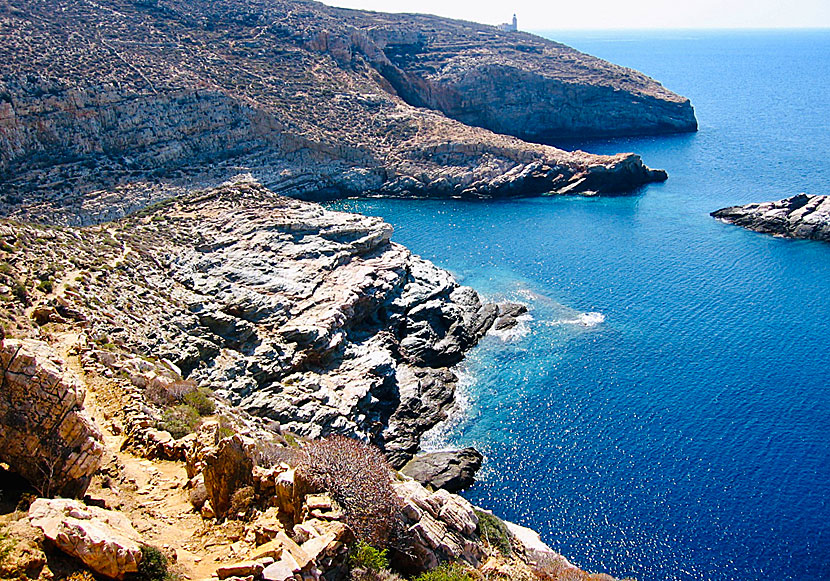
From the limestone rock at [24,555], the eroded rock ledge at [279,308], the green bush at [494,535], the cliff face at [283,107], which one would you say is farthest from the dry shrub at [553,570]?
the cliff face at [283,107]

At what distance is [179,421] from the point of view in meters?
24.2

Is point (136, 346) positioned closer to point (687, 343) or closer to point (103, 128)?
point (687, 343)

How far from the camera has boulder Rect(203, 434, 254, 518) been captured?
61.6ft

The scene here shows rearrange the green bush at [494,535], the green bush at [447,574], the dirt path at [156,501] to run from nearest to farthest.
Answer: the dirt path at [156,501] → the green bush at [447,574] → the green bush at [494,535]

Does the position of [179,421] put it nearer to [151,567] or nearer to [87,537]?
[151,567]

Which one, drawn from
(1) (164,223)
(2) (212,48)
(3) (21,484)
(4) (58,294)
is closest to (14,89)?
(1) (164,223)

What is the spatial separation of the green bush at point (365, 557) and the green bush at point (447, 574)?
213cm

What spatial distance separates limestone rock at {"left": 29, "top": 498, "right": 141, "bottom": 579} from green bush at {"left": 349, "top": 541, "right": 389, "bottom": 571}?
5.78 m

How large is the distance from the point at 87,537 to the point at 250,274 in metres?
41.2

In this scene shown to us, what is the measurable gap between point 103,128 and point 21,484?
72.2 m

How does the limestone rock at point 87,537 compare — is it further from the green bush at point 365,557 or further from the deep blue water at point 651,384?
the deep blue water at point 651,384

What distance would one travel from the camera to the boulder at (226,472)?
1877 centimetres

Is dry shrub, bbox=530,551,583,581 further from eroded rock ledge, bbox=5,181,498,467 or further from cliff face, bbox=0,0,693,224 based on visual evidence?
cliff face, bbox=0,0,693,224

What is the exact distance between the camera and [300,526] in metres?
17.5
